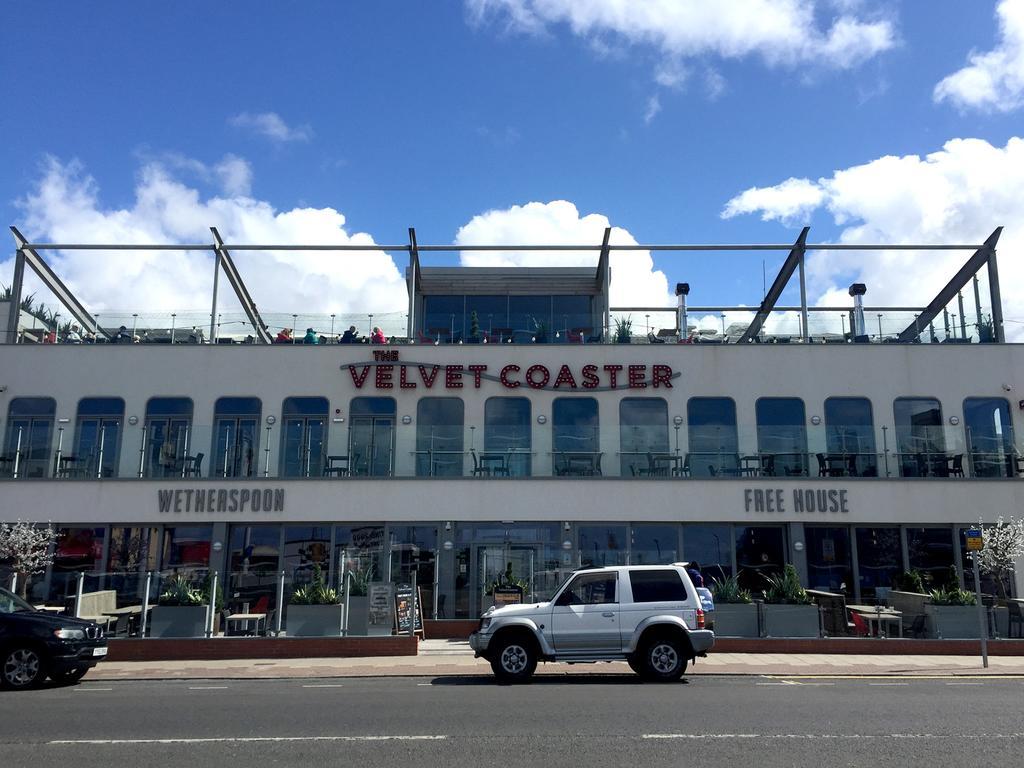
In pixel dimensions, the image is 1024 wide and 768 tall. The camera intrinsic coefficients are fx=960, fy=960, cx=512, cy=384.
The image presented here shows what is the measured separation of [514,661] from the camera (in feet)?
48.1

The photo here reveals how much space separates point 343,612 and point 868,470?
13.4 m

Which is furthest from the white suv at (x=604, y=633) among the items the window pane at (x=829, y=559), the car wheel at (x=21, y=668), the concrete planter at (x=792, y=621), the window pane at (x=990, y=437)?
the window pane at (x=990, y=437)

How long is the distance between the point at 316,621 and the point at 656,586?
7.74 metres

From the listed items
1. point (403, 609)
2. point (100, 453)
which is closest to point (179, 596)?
point (403, 609)

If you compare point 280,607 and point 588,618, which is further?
point 280,607

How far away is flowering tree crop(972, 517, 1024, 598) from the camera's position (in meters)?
21.9

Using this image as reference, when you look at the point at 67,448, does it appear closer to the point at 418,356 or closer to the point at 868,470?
the point at 418,356

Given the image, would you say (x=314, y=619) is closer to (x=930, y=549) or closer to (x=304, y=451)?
(x=304, y=451)

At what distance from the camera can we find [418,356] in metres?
25.7

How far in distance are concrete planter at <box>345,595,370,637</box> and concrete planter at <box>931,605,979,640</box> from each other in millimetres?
11466

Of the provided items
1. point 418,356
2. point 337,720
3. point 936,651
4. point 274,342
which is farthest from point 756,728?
point 274,342

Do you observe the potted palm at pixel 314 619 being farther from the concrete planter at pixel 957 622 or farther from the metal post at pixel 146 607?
the concrete planter at pixel 957 622

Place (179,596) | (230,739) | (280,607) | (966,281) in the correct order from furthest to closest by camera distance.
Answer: (966,281), (280,607), (179,596), (230,739)

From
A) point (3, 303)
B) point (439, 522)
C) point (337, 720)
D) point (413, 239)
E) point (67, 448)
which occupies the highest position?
point (413, 239)
